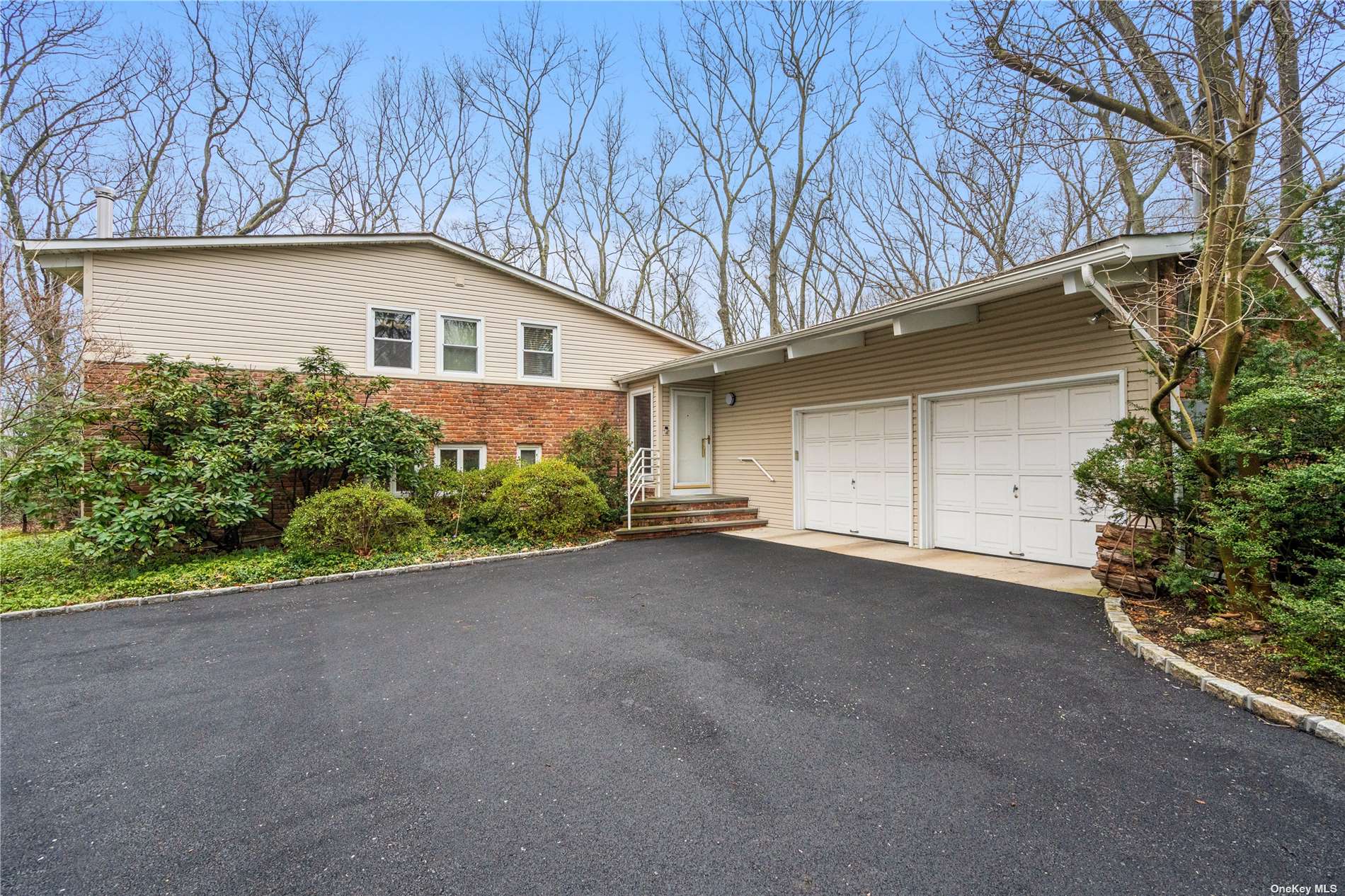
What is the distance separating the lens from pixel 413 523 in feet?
26.9

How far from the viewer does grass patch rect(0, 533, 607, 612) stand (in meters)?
6.17

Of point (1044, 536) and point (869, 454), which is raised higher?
point (869, 454)

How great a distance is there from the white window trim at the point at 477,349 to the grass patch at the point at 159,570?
363cm

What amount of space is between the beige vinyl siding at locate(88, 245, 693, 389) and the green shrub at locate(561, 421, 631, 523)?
4.25ft

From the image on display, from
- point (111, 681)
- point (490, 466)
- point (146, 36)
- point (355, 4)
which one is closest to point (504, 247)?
point (355, 4)

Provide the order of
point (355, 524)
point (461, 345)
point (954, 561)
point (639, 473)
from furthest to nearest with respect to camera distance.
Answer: point (639, 473)
point (461, 345)
point (355, 524)
point (954, 561)

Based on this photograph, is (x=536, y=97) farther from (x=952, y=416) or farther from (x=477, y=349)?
(x=952, y=416)

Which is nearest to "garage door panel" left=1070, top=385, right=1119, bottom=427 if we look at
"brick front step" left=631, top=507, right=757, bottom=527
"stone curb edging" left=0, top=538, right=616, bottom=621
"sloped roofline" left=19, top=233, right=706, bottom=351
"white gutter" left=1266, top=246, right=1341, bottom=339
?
"white gutter" left=1266, top=246, right=1341, bottom=339

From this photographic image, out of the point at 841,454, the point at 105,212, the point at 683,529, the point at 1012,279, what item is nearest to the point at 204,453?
the point at 105,212

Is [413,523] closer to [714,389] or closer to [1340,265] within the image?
[714,389]

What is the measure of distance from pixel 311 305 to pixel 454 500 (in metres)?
4.22

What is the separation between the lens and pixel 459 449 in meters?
10.8

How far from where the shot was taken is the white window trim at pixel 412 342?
33.4 ft

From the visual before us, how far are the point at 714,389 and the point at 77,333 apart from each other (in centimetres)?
1021
